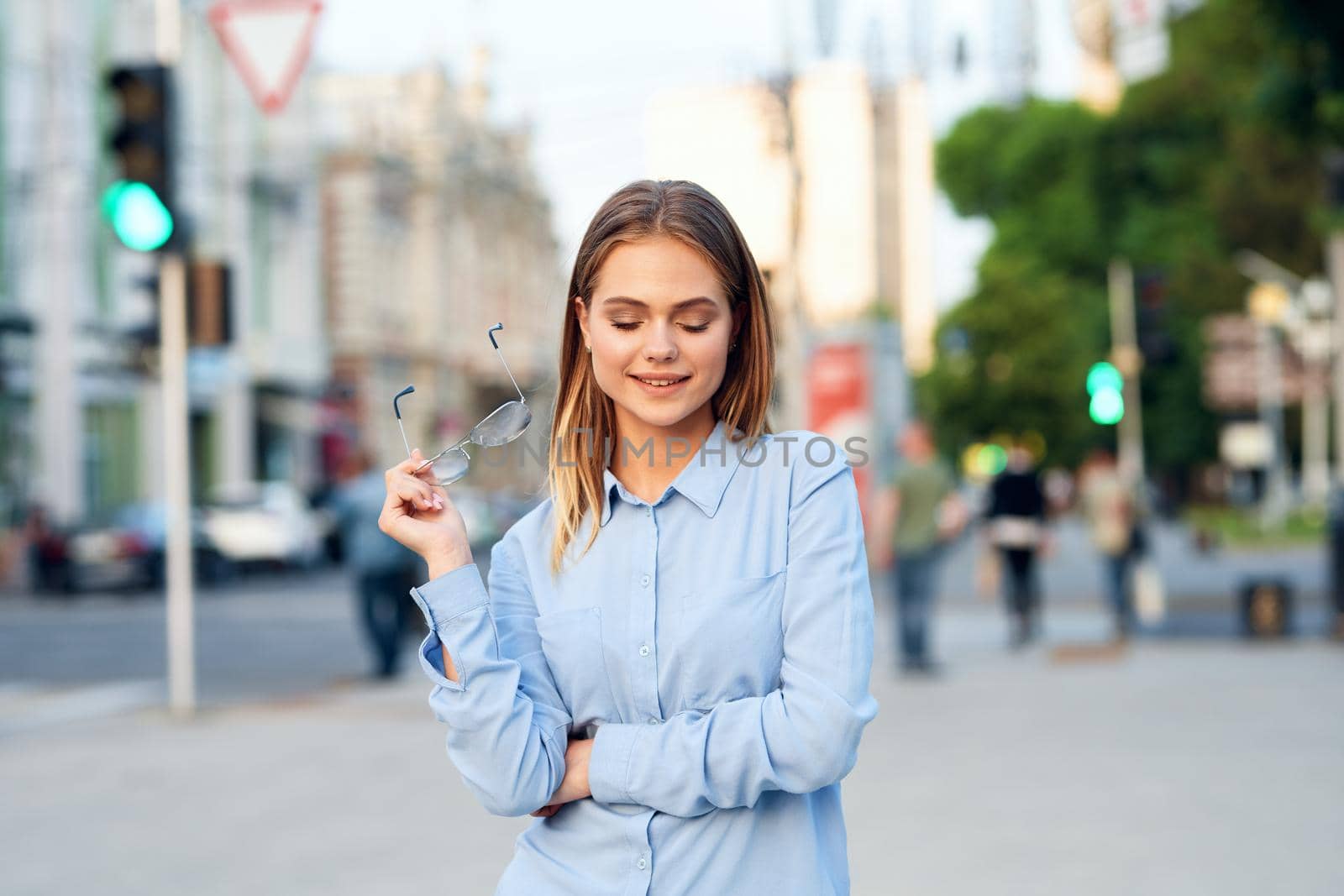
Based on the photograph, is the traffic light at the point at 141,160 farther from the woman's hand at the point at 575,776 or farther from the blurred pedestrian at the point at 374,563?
the woman's hand at the point at 575,776

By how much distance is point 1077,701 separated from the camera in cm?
1045

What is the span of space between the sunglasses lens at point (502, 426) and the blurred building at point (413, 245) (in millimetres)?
38220

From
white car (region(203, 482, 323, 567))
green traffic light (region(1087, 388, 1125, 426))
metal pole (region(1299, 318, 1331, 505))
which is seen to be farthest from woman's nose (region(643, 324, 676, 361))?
white car (region(203, 482, 323, 567))

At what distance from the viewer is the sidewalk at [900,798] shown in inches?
233

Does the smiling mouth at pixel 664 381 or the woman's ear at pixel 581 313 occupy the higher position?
the woman's ear at pixel 581 313

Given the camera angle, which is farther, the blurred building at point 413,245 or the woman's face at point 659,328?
the blurred building at point 413,245

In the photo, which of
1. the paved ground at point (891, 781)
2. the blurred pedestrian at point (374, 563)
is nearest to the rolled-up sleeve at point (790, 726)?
the paved ground at point (891, 781)

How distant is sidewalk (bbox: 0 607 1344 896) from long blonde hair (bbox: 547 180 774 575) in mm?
3845

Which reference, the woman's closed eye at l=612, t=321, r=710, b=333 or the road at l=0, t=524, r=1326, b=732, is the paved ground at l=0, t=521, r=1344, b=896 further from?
the woman's closed eye at l=612, t=321, r=710, b=333

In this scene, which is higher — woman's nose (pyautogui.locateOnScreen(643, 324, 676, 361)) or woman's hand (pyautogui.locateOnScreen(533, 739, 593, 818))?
woman's nose (pyautogui.locateOnScreen(643, 324, 676, 361))

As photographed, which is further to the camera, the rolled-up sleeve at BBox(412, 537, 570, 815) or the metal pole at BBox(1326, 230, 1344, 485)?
the metal pole at BBox(1326, 230, 1344, 485)

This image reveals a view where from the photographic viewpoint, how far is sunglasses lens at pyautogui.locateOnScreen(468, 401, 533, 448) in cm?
210

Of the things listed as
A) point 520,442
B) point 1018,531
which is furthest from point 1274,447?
point 520,442

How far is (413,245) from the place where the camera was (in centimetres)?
4756
